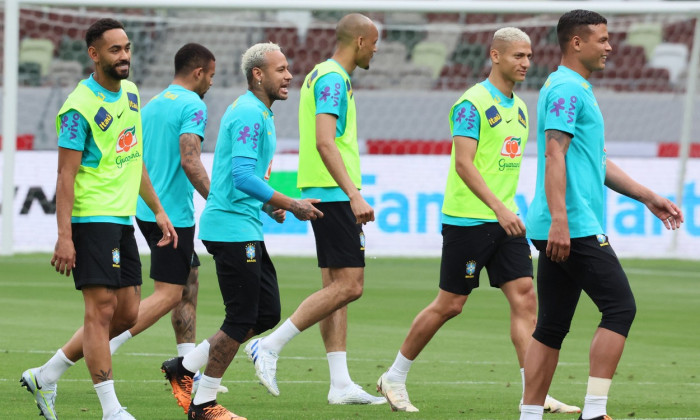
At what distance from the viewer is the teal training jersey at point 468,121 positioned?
7.67 metres

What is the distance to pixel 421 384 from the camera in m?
8.55

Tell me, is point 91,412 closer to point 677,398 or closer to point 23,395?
point 23,395

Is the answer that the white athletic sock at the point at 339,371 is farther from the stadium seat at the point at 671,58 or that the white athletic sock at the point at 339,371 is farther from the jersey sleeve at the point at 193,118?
the stadium seat at the point at 671,58

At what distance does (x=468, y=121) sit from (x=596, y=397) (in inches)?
84.0

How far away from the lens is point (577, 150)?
6.34 meters

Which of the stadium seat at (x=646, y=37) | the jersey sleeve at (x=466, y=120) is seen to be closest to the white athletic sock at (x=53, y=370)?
the jersey sleeve at (x=466, y=120)

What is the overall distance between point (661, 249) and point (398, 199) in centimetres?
407

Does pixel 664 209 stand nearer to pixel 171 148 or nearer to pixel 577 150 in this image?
pixel 577 150

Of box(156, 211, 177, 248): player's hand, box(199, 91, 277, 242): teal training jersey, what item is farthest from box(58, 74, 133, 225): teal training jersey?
box(199, 91, 277, 242): teal training jersey

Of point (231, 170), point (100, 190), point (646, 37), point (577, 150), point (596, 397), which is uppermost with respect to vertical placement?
point (646, 37)

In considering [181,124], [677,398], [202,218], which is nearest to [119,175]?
[202,218]

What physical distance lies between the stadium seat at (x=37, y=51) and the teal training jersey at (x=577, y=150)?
21.3m

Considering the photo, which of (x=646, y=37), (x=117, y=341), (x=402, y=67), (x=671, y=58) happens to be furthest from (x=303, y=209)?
(x=646, y=37)

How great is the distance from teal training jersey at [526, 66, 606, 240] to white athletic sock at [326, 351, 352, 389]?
194 cm
